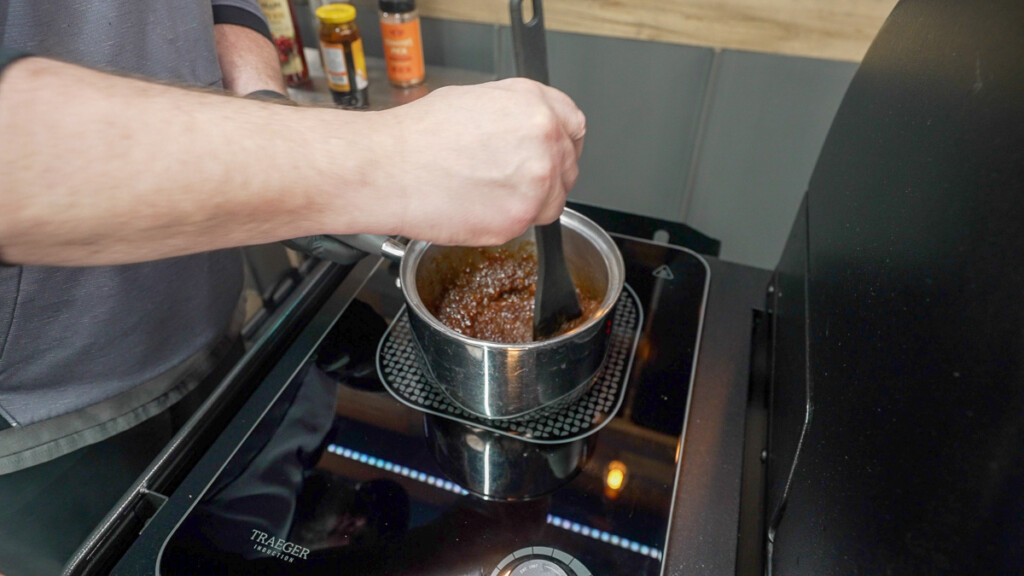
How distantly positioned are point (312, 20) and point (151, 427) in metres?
0.74

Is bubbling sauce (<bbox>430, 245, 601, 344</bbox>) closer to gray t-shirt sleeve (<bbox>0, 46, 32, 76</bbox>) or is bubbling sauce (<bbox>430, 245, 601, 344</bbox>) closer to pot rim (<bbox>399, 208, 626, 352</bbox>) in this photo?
pot rim (<bbox>399, 208, 626, 352</bbox>)

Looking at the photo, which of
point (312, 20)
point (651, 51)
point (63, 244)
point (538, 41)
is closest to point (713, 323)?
point (538, 41)

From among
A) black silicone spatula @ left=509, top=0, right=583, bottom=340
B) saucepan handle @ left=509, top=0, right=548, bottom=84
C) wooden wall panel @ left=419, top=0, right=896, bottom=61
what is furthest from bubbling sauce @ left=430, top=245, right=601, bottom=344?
wooden wall panel @ left=419, top=0, right=896, bottom=61

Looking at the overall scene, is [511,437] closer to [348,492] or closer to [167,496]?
[348,492]

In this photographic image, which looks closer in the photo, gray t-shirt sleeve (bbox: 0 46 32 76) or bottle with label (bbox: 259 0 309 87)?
gray t-shirt sleeve (bbox: 0 46 32 76)

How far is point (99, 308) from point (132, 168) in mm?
334

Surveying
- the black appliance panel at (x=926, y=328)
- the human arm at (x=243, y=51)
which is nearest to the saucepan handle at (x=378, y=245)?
the human arm at (x=243, y=51)

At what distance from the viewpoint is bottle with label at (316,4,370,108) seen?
892 mm

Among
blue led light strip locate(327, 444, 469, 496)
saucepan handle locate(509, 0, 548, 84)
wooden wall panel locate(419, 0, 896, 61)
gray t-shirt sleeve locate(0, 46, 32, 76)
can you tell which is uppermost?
gray t-shirt sleeve locate(0, 46, 32, 76)

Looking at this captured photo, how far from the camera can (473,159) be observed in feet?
1.40

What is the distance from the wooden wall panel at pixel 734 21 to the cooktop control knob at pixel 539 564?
76cm

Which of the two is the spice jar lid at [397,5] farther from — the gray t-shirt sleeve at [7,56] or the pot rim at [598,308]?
the gray t-shirt sleeve at [7,56]

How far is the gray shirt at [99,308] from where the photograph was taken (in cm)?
53

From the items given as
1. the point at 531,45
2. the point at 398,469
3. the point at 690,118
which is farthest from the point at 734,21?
the point at 398,469
